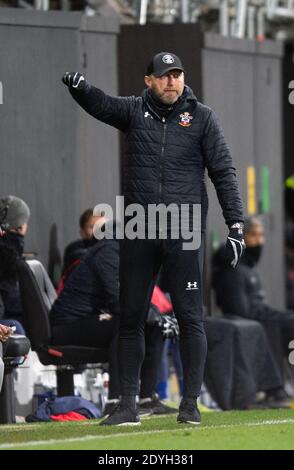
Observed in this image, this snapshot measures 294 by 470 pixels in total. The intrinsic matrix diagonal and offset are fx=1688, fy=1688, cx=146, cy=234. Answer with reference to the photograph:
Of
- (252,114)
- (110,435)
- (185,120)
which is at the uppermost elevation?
(252,114)

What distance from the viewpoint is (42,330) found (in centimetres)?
1234

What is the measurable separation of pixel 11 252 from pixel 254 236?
18.3 feet

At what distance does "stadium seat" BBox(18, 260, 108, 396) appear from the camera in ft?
40.3

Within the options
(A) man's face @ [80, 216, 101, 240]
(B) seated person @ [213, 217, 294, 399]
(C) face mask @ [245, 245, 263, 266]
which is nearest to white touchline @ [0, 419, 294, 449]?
(A) man's face @ [80, 216, 101, 240]

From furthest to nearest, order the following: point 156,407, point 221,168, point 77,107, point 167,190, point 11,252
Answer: point 77,107, point 156,407, point 11,252, point 221,168, point 167,190

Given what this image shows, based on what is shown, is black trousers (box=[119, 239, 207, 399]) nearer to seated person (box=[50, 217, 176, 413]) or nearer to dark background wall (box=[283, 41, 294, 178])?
seated person (box=[50, 217, 176, 413])

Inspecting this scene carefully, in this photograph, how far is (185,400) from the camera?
9969mm

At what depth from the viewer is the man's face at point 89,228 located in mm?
13781

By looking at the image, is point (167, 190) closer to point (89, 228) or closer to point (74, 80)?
point (74, 80)

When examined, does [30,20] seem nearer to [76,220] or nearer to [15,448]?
[76,220]

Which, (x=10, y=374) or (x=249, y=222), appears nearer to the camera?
(x=10, y=374)

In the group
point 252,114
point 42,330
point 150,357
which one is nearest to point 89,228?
point 42,330

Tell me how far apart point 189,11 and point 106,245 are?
236 inches

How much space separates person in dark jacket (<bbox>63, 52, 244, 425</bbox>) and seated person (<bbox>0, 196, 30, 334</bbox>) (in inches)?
45.8
